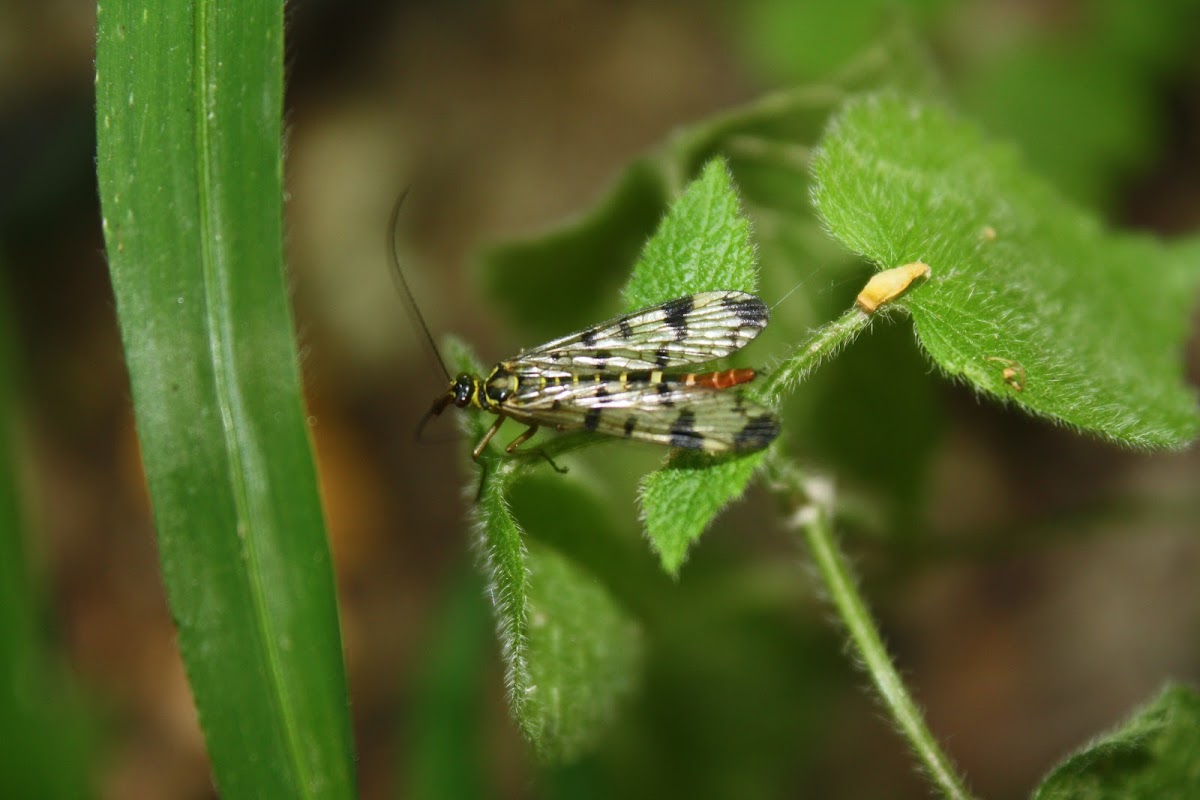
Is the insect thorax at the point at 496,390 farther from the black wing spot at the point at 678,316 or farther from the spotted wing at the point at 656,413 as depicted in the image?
the black wing spot at the point at 678,316

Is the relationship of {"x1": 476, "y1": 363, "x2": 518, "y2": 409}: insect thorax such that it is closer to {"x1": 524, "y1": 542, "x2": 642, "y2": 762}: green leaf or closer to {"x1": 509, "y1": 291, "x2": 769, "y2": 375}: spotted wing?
{"x1": 509, "y1": 291, "x2": 769, "y2": 375}: spotted wing

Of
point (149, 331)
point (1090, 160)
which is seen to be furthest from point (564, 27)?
point (149, 331)

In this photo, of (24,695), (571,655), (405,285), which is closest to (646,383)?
(571,655)

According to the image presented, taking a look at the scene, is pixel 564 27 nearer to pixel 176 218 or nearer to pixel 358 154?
pixel 358 154

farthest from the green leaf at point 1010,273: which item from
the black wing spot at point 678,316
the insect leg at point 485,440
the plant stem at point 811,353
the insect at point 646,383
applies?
the insect leg at point 485,440

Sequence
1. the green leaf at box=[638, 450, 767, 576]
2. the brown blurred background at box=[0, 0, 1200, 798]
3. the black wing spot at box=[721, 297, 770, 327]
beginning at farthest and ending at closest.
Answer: the brown blurred background at box=[0, 0, 1200, 798] < the black wing spot at box=[721, 297, 770, 327] < the green leaf at box=[638, 450, 767, 576]

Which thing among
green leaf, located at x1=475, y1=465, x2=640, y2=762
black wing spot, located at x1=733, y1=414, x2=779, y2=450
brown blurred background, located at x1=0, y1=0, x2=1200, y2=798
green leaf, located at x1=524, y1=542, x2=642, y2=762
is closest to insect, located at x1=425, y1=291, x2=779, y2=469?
black wing spot, located at x1=733, y1=414, x2=779, y2=450
